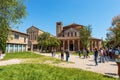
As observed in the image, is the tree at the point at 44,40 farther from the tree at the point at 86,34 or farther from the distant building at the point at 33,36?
the tree at the point at 86,34

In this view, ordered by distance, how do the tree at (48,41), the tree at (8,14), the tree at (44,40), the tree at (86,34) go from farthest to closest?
the tree at (44,40) < the tree at (48,41) < the tree at (86,34) < the tree at (8,14)

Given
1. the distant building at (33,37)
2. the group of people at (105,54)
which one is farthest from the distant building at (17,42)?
the group of people at (105,54)

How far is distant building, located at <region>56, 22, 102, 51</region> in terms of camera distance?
62.7 meters

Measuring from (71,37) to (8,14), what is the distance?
49.2 meters

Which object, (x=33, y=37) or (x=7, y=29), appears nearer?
(x=7, y=29)

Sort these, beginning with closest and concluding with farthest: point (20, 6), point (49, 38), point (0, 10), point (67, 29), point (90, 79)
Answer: point (90, 79) < point (0, 10) < point (20, 6) < point (49, 38) < point (67, 29)

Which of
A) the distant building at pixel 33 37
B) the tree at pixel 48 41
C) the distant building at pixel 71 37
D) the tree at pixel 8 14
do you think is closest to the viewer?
the tree at pixel 8 14

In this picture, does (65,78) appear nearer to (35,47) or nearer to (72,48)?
(72,48)

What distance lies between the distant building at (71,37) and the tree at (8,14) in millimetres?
42196

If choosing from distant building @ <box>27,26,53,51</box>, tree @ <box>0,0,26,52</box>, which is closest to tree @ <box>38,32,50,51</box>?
distant building @ <box>27,26,53,51</box>

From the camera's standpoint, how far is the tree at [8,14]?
593 inches

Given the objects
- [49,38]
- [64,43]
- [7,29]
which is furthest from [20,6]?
[64,43]

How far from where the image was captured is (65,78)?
419 inches

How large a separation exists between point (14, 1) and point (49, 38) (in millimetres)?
42764
